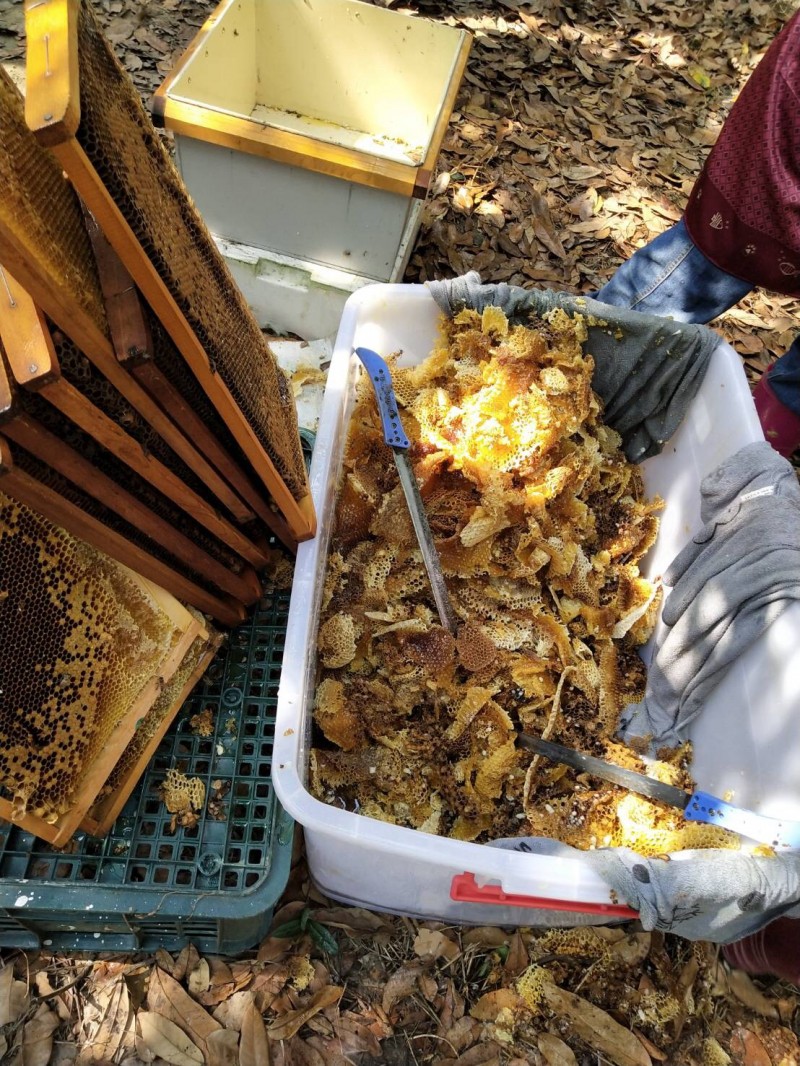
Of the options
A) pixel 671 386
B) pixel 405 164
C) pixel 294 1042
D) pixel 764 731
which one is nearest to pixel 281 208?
pixel 405 164

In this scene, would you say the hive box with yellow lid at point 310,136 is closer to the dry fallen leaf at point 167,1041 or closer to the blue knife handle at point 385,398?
the blue knife handle at point 385,398

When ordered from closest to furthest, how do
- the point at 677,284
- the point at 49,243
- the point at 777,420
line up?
the point at 49,243 → the point at 677,284 → the point at 777,420

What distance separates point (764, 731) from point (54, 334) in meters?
1.51

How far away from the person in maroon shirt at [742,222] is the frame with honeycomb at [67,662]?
70.9 inches

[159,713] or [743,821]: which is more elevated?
[743,821]

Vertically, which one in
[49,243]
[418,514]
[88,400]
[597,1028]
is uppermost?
[49,243]

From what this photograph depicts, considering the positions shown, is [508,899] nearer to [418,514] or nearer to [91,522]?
[418,514]

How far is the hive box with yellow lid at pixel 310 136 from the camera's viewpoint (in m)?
2.05

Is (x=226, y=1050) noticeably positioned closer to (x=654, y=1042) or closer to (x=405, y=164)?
(x=654, y=1042)

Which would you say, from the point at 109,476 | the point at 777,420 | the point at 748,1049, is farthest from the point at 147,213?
the point at 777,420

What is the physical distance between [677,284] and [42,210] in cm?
191

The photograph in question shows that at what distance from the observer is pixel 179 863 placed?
4.66ft

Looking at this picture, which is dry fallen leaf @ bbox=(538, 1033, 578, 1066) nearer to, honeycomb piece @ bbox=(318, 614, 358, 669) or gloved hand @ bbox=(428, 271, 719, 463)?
honeycomb piece @ bbox=(318, 614, 358, 669)

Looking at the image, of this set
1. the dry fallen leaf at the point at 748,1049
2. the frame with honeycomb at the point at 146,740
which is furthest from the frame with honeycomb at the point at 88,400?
the dry fallen leaf at the point at 748,1049
